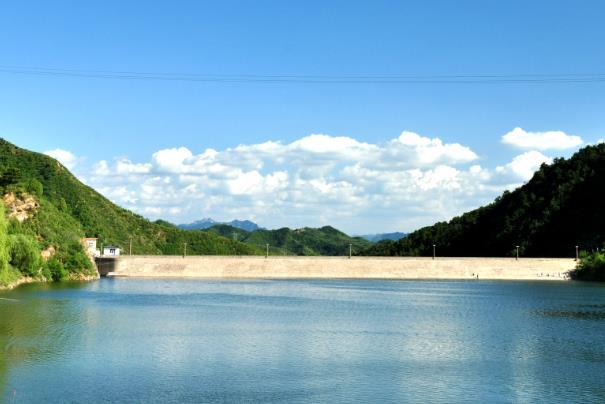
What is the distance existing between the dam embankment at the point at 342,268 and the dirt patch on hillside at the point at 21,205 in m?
25.9

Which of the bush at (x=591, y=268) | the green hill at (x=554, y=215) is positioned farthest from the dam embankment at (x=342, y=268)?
the green hill at (x=554, y=215)

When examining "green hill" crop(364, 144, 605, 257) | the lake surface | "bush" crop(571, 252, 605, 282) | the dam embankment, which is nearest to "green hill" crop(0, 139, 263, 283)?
the lake surface

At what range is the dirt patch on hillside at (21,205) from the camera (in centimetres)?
10293

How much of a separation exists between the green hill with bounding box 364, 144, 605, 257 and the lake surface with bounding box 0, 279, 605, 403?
95955 mm

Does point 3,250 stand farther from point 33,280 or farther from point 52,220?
point 52,220

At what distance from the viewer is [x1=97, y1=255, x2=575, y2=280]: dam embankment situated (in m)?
130

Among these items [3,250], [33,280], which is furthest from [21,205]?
[3,250]

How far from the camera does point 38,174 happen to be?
171250 mm

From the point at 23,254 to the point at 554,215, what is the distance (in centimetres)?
13278

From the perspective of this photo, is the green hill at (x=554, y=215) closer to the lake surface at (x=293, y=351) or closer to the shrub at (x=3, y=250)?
the lake surface at (x=293, y=351)

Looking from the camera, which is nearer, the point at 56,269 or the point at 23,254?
the point at 23,254

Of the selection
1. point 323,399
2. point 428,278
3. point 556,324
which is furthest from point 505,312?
point 428,278

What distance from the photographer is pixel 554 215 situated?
172 meters

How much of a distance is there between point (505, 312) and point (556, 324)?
409 inches
